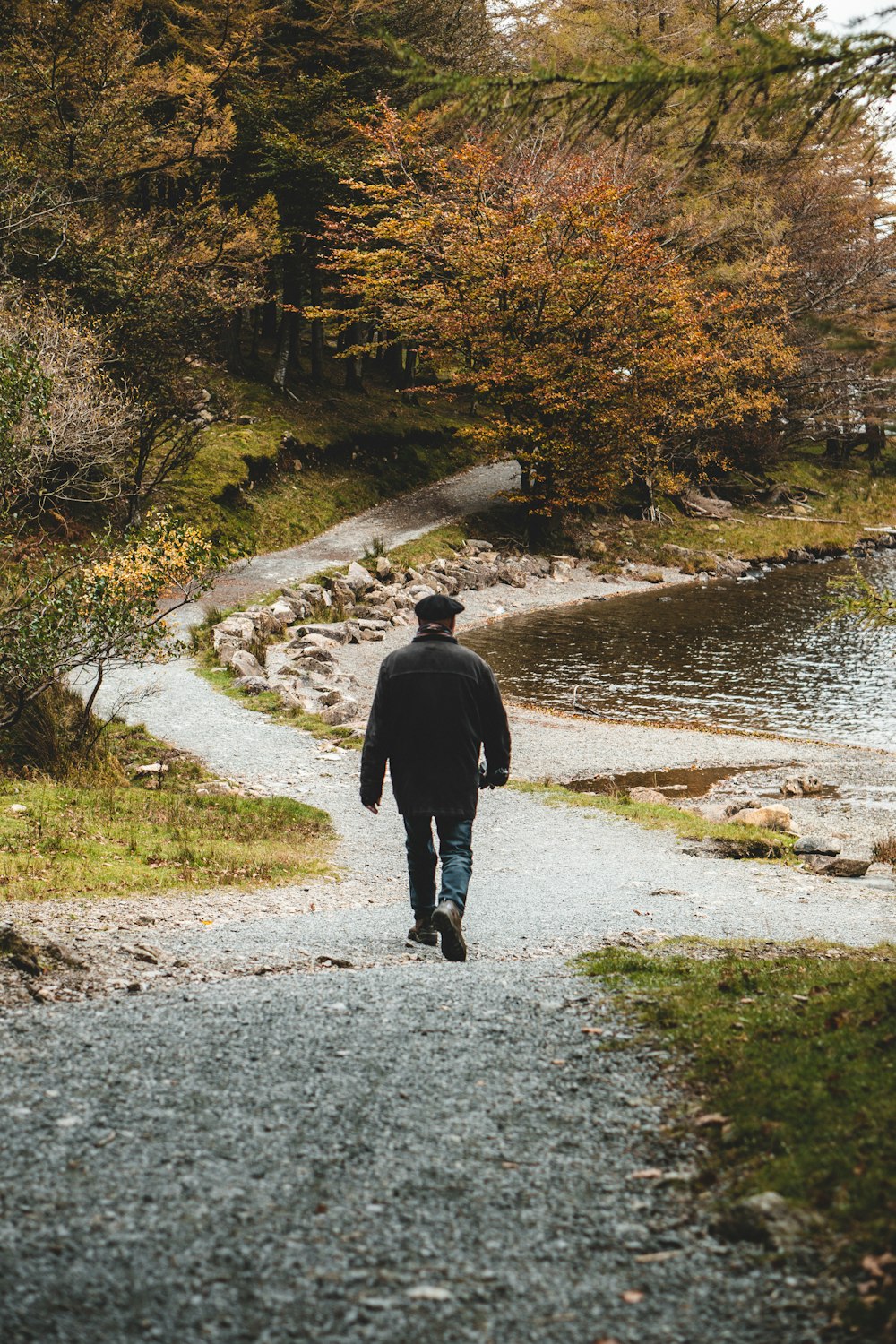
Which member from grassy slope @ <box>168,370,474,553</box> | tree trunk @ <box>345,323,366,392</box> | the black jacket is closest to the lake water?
grassy slope @ <box>168,370,474,553</box>

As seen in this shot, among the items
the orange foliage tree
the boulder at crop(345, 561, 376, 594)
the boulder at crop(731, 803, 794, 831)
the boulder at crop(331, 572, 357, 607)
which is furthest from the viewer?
the orange foliage tree

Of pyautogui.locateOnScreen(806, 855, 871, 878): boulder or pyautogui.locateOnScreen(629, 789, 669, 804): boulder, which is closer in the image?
pyautogui.locateOnScreen(806, 855, 871, 878): boulder

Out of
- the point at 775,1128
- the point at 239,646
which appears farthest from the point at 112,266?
the point at 775,1128

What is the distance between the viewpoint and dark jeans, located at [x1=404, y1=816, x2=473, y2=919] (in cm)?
680

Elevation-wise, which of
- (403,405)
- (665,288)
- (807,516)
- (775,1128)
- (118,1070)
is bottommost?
(118,1070)

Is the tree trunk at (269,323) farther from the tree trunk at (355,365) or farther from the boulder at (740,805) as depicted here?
the boulder at (740,805)

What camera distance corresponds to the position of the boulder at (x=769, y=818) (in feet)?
41.1

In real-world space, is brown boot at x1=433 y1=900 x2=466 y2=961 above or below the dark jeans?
below

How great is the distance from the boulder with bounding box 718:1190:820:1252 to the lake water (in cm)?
1596

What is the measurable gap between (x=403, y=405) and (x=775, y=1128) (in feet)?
142

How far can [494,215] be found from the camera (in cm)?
3067

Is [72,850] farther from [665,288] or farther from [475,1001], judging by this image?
[665,288]

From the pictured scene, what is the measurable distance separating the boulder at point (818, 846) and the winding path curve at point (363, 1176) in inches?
234

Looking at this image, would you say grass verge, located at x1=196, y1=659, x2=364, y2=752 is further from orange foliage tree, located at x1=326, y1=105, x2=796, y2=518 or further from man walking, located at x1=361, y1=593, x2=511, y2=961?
orange foliage tree, located at x1=326, y1=105, x2=796, y2=518
